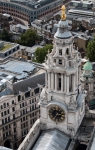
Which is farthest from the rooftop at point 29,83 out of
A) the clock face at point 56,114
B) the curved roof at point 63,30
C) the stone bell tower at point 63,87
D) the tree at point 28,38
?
the tree at point 28,38

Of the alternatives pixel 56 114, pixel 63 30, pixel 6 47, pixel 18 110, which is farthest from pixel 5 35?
pixel 63 30

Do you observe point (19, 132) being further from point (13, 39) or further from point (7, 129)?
point (13, 39)

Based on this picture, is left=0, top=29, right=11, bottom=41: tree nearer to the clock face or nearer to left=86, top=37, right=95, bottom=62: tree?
left=86, top=37, right=95, bottom=62: tree

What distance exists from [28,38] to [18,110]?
7579 cm

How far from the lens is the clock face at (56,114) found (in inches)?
2947

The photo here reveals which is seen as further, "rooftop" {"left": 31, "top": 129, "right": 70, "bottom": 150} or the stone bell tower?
"rooftop" {"left": 31, "top": 129, "right": 70, "bottom": 150}

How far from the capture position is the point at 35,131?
252 feet

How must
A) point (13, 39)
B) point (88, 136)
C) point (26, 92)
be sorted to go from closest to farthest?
point (88, 136) → point (26, 92) → point (13, 39)

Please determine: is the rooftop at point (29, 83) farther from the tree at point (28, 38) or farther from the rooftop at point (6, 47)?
the tree at point (28, 38)

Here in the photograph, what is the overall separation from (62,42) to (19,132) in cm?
4466

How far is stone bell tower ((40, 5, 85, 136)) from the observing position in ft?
233

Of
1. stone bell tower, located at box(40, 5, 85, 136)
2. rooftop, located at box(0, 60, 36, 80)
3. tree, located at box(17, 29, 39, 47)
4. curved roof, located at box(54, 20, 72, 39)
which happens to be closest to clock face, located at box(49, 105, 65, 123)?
stone bell tower, located at box(40, 5, 85, 136)

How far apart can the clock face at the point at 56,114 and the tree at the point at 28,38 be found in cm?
10050

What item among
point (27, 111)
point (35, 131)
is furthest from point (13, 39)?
point (35, 131)
